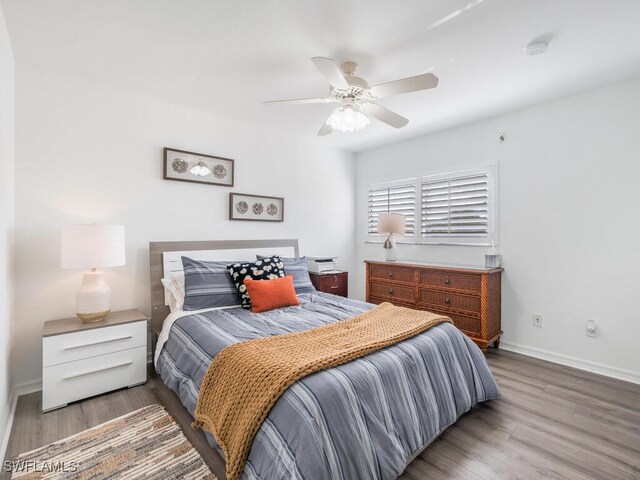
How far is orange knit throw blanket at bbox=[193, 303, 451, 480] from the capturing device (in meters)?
1.42

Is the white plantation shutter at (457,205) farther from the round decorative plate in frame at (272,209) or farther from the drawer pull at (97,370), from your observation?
the drawer pull at (97,370)

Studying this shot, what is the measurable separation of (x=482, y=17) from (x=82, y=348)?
11.3ft

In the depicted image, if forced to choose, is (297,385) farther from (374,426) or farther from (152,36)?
(152,36)

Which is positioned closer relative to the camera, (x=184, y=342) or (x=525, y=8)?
(x=525, y=8)

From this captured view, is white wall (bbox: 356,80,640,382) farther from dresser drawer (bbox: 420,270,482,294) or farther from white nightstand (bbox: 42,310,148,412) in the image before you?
white nightstand (bbox: 42,310,148,412)

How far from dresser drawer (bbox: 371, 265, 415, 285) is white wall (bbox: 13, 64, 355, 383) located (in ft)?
4.36

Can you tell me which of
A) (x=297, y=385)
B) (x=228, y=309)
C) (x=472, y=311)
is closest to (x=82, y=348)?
(x=228, y=309)

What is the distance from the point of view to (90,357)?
2334 millimetres

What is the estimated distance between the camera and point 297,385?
141 cm

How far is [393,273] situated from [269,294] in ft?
5.80

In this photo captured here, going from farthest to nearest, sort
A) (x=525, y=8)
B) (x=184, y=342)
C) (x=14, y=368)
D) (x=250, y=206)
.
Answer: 1. (x=250, y=206)
2. (x=14, y=368)
3. (x=184, y=342)
4. (x=525, y=8)

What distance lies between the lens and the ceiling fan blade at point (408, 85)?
1.89 meters

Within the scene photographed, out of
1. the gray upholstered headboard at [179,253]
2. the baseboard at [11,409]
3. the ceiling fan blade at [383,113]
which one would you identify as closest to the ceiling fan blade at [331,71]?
the ceiling fan blade at [383,113]

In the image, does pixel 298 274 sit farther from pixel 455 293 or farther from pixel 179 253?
pixel 455 293
